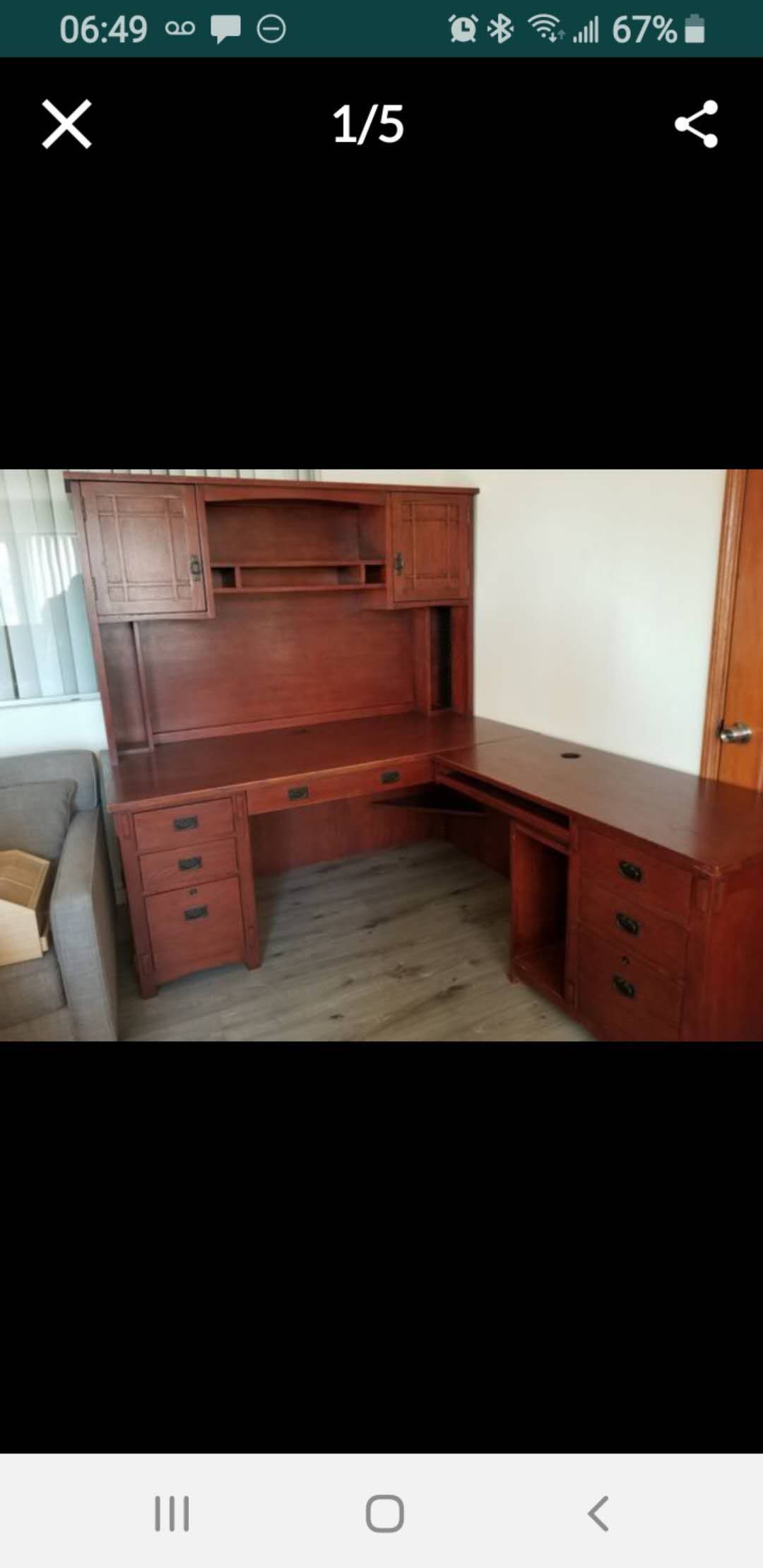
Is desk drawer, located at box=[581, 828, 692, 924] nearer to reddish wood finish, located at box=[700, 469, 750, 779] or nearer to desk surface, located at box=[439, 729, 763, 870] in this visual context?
desk surface, located at box=[439, 729, 763, 870]

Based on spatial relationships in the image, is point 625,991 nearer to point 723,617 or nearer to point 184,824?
point 723,617

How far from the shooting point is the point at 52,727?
9.32ft

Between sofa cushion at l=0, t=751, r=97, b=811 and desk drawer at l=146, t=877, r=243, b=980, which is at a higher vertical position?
sofa cushion at l=0, t=751, r=97, b=811

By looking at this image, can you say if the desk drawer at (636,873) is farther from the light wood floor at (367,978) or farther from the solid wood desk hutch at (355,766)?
the light wood floor at (367,978)

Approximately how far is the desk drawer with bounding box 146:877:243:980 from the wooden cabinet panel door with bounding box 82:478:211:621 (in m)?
0.95

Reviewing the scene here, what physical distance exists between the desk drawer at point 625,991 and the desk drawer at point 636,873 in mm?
171

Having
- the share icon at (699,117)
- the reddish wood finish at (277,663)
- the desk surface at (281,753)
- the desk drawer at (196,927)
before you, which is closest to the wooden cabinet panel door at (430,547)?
the reddish wood finish at (277,663)

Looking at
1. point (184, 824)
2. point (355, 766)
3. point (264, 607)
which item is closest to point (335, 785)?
point (355, 766)

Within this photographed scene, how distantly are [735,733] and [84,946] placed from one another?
1851 mm

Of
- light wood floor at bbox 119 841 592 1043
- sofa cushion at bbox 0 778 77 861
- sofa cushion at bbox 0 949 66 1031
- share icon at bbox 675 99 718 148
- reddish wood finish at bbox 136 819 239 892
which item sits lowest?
light wood floor at bbox 119 841 592 1043

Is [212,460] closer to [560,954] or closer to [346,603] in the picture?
[560,954]

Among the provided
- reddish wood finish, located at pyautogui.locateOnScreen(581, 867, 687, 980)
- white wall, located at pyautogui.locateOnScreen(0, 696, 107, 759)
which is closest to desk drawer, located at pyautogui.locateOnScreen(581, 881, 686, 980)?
reddish wood finish, located at pyautogui.locateOnScreen(581, 867, 687, 980)

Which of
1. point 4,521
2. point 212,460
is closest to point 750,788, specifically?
point 212,460

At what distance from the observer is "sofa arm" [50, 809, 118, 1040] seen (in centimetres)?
193
